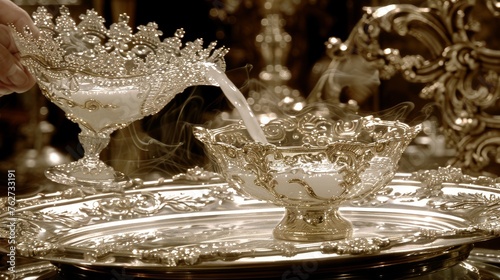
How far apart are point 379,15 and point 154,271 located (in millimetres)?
1206

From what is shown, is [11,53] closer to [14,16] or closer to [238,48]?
[14,16]

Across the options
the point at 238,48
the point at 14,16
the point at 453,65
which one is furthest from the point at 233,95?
the point at 238,48

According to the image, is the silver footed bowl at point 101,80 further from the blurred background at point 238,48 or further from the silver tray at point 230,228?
the blurred background at point 238,48

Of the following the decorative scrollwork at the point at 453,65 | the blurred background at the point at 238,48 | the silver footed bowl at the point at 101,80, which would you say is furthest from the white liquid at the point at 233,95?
the blurred background at the point at 238,48

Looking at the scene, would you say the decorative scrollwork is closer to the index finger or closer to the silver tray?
the silver tray

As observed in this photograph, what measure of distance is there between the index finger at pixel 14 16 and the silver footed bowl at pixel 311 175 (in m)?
0.28

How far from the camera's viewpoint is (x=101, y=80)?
1.06 m

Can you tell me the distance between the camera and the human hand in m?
1.16

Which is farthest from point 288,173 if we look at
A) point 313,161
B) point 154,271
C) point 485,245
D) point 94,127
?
point 485,245

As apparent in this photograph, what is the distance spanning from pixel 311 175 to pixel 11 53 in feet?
1.52

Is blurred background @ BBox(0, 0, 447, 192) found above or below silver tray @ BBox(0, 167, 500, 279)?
above

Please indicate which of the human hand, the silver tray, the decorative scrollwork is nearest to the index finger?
the human hand

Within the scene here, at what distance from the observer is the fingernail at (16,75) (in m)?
1.19

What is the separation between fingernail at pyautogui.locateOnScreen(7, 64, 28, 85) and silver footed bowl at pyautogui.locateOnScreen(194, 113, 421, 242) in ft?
1.01
